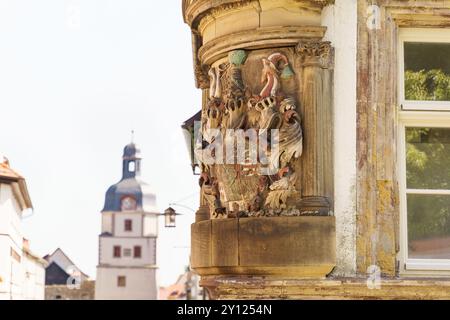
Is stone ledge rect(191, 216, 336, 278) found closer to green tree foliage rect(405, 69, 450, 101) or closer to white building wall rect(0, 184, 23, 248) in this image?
green tree foliage rect(405, 69, 450, 101)

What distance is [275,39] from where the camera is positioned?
7.55m

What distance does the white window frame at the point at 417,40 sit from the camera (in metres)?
7.58

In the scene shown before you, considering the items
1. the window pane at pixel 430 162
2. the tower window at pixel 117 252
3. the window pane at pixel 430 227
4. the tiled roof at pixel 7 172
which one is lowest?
the tower window at pixel 117 252

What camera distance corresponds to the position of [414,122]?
7613 millimetres

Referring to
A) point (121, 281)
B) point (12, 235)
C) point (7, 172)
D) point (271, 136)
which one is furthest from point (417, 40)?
point (121, 281)

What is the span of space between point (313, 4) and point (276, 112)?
90 centimetres

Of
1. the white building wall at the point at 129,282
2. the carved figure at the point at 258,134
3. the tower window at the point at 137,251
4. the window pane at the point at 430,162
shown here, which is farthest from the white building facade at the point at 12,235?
the tower window at the point at 137,251

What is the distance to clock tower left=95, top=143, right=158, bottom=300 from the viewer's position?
107562mm

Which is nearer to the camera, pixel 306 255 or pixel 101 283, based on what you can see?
pixel 306 255

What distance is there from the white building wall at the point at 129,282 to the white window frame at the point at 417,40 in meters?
98.7

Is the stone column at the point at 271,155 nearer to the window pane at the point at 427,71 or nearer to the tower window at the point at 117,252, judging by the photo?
the window pane at the point at 427,71
